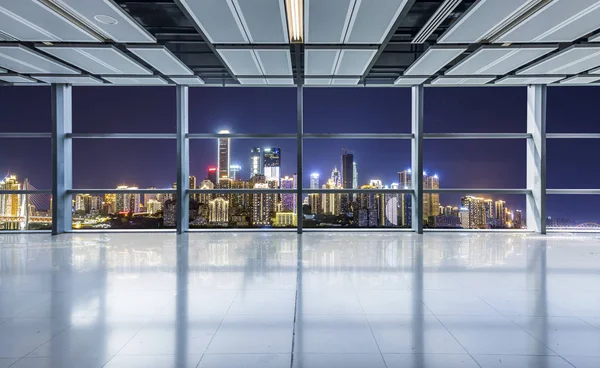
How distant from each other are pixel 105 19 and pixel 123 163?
19.6 feet

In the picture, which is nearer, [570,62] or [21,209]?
[570,62]

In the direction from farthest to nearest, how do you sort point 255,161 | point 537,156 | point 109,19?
point 255,161 < point 537,156 < point 109,19

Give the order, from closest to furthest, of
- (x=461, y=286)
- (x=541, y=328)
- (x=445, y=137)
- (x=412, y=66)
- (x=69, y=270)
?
(x=541, y=328)
(x=461, y=286)
(x=69, y=270)
(x=412, y=66)
(x=445, y=137)

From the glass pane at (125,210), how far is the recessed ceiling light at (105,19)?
18.1 feet

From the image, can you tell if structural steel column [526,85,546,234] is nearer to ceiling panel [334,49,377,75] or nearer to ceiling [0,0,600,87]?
ceiling [0,0,600,87]

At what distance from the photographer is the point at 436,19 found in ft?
18.9

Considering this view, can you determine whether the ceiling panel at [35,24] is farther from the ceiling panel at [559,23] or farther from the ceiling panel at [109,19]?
the ceiling panel at [559,23]

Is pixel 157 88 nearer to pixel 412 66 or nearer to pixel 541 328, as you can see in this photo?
pixel 412 66

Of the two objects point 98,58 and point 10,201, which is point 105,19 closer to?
point 98,58

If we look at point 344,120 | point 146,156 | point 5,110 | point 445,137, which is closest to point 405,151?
point 445,137

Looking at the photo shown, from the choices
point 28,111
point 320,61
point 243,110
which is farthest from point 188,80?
point 28,111

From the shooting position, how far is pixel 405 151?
10938 millimetres

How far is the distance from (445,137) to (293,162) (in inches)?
161

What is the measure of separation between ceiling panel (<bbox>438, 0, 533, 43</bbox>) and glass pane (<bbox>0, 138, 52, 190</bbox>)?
1008 centimetres
